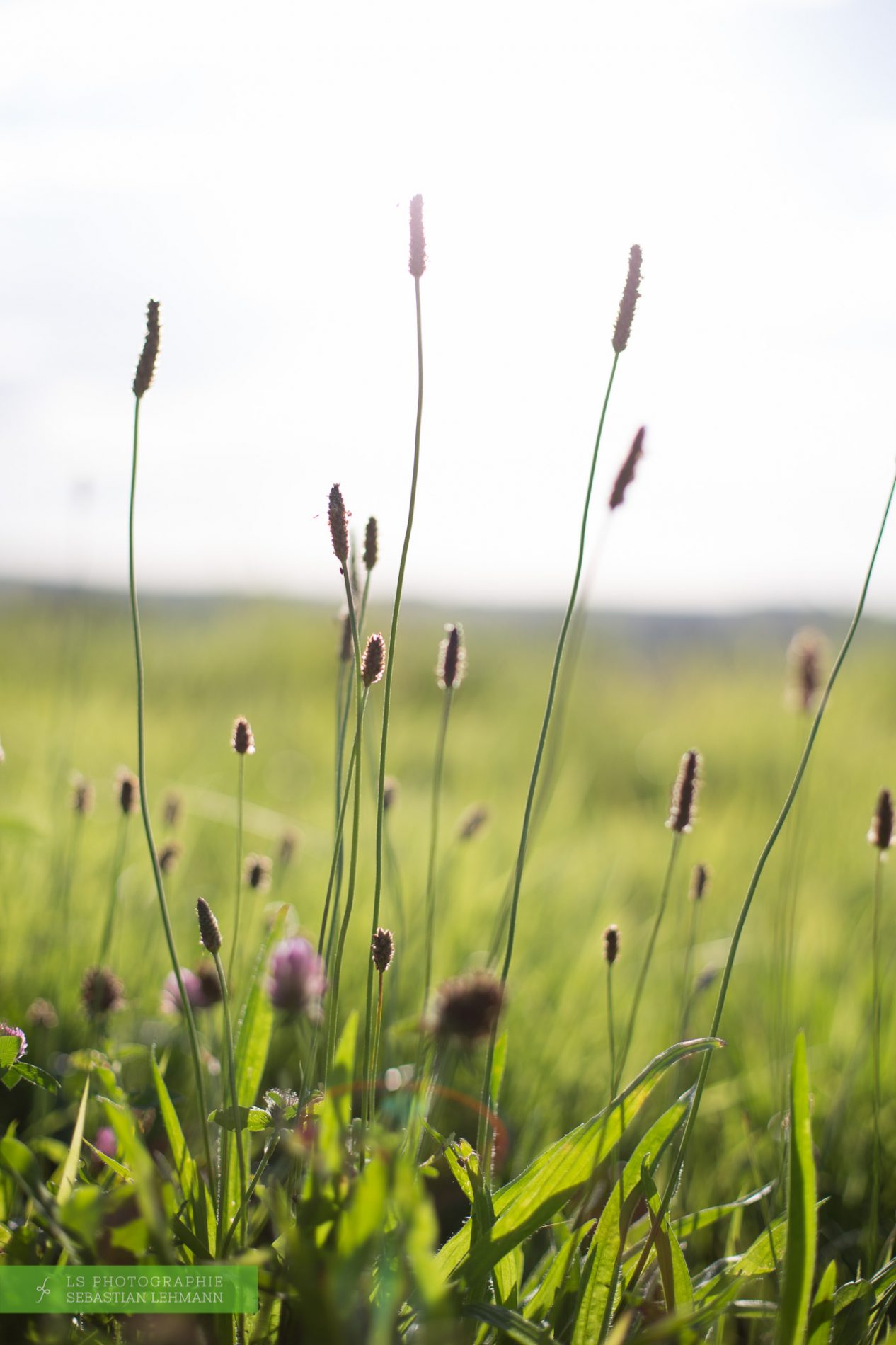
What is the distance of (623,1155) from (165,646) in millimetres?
5235

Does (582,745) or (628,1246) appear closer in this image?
(628,1246)

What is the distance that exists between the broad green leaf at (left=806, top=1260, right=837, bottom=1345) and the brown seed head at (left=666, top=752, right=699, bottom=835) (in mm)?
395

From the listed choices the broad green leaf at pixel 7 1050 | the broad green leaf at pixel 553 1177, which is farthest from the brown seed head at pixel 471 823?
the broad green leaf at pixel 7 1050

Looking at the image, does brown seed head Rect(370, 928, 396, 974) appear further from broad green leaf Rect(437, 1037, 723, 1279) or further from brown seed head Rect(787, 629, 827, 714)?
brown seed head Rect(787, 629, 827, 714)

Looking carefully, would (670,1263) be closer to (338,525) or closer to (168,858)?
(338,525)

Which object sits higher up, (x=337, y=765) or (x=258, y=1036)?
(x=337, y=765)

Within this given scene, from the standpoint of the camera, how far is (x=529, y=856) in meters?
2.25

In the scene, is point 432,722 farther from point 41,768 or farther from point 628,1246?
point 628,1246

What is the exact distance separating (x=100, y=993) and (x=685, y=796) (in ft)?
2.37

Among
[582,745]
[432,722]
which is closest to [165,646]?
[432,722]

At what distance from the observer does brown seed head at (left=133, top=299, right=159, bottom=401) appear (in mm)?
742

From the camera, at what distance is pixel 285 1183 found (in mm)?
912

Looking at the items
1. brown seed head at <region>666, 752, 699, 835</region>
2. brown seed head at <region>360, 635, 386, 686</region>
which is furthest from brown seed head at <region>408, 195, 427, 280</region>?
brown seed head at <region>666, 752, 699, 835</region>

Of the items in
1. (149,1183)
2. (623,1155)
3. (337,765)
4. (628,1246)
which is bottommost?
(623,1155)
